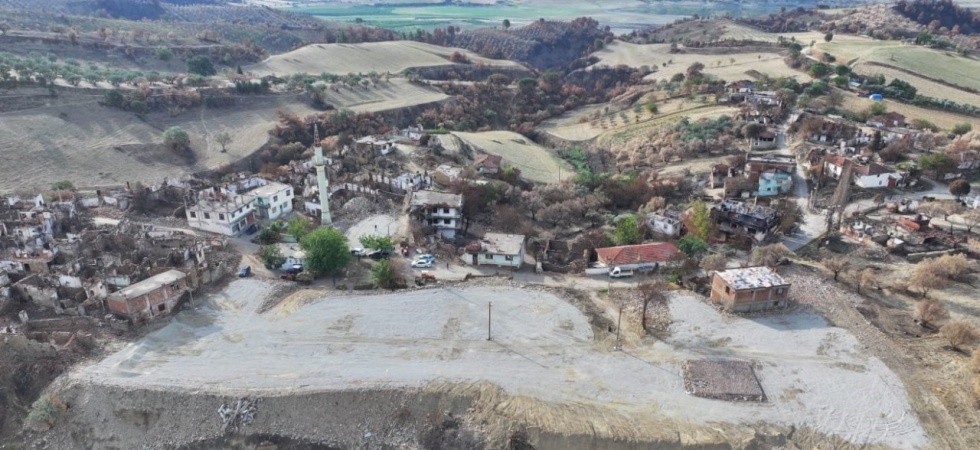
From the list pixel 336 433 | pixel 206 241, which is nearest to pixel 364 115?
pixel 206 241

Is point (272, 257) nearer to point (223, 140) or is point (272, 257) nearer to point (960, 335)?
point (223, 140)

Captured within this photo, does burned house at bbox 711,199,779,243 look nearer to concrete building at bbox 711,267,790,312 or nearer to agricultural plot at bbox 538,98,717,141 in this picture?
concrete building at bbox 711,267,790,312

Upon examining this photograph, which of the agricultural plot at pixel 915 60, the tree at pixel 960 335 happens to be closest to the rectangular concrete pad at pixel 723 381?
the tree at pixel 960 335

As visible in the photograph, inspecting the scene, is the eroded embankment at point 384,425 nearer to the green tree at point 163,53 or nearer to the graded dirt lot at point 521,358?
the graded dirt lot at point 521,358

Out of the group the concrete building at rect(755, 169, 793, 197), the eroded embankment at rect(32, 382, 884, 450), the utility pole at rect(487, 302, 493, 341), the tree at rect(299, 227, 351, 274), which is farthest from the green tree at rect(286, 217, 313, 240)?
the concrete building at rect(755, 169, 793, 197)

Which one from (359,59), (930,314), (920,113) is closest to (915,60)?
(920,113)

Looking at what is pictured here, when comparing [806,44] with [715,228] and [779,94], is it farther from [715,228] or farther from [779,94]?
[715,228]

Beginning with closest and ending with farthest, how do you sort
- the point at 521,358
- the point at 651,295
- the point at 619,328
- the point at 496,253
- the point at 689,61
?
the point at 521,358
the point at 619,328
the point at 651,295
the point at 496,253
the point at 689,61
